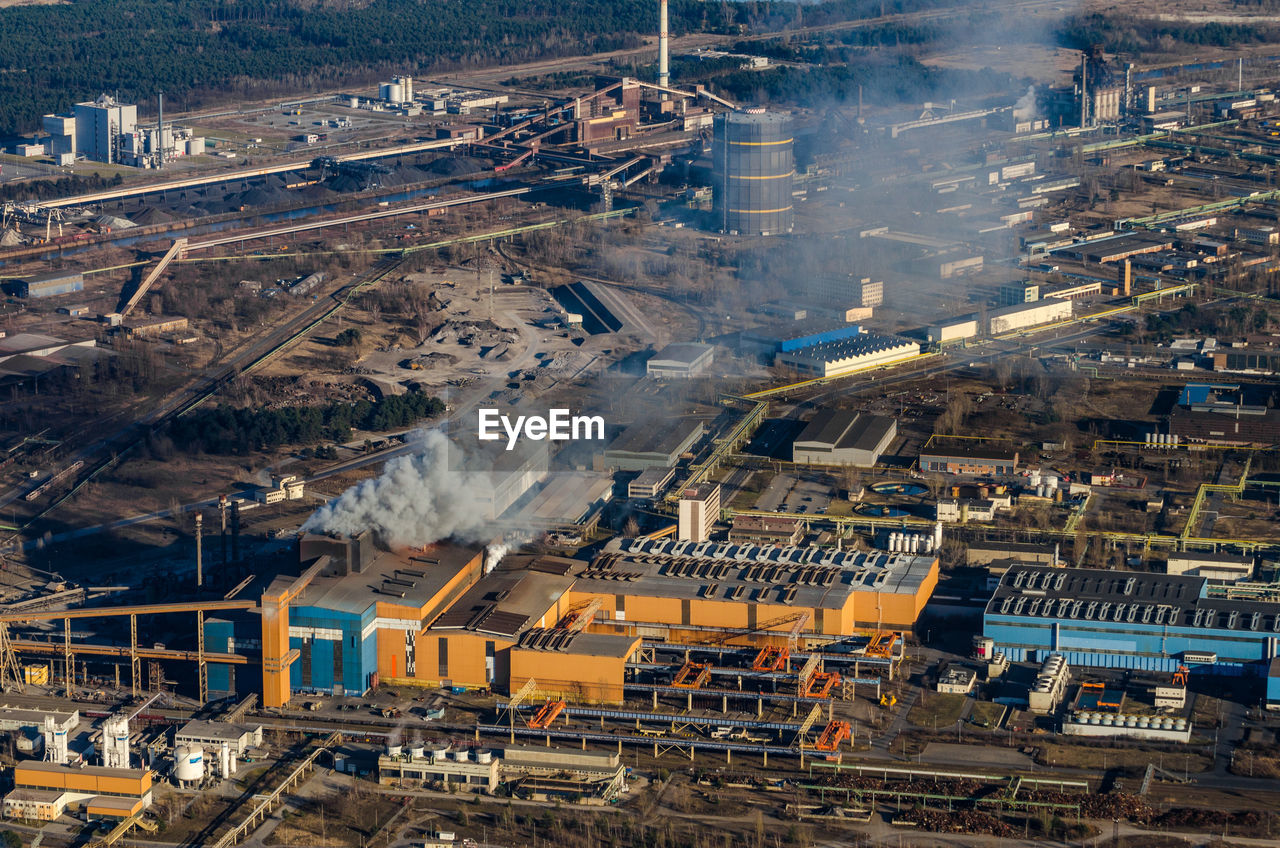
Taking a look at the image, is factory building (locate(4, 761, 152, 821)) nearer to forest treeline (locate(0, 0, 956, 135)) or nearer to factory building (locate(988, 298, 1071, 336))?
factory building (locate(988, 298, 1071, 336))

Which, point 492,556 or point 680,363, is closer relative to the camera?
point 492,556

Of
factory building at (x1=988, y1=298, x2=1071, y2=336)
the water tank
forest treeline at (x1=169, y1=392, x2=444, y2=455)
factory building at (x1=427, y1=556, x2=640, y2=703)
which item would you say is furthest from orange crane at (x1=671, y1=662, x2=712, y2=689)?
factory building at (x1=988, y1=298, x2=1071, y2=336)

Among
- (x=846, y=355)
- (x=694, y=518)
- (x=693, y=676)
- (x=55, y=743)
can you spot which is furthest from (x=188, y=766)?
(x=846, y=355)

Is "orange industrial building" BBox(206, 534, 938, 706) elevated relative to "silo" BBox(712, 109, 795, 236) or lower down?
lower down

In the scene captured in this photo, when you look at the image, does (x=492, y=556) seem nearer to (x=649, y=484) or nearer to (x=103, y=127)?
(x=649, y=484)

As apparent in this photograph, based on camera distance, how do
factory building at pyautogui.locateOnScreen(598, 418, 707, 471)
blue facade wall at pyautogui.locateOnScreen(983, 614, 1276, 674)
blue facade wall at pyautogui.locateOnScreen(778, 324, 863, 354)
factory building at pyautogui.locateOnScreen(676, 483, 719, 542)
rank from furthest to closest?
blue facade wall at pyautogui.locateOnScreen(778, 324, 863, 354), factory building at pyautogui.locateOnScreen(598, 418, 707, 471), factory building at pyautogui.locateOnScreen(676, 483, 719, 542), blue facade wall at pyautogui.locateOnScreen(983, 614, 1276, 674)

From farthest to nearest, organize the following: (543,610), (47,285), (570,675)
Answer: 1. (47,285)
2. (543,610)
3. (570,675)

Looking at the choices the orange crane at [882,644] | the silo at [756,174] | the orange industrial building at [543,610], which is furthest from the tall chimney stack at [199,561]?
the silo at [756,174]
